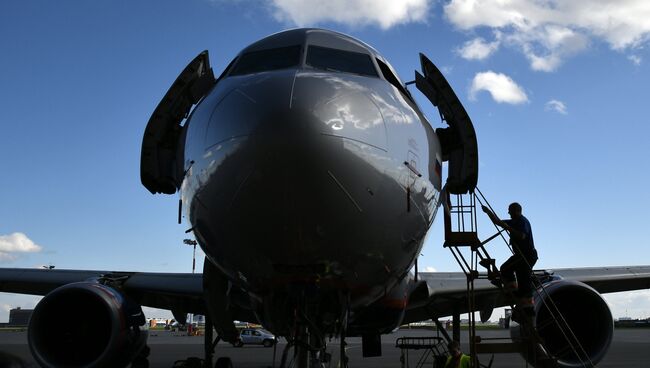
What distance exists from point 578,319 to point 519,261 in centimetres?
286

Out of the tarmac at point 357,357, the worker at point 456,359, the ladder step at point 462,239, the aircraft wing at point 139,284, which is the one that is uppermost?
the ladder step at point 462,239

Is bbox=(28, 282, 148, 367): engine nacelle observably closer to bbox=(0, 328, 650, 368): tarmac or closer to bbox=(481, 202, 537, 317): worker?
bbox=(0, 328, 650, 368): tarmac

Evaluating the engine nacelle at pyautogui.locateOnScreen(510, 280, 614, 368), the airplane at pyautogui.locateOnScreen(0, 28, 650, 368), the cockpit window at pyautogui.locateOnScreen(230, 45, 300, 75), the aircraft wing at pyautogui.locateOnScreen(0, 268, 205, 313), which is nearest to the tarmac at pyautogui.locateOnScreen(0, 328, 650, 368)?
the aircraft wing at pyautogui.locateOnScreen(0, 268, 205, 313)

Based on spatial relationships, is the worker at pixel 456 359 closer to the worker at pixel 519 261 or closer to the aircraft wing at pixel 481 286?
the aircraft wing at pixel 481 286

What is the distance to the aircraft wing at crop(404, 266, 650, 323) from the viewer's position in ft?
32.7

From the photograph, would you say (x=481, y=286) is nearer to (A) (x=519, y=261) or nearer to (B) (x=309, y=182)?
(A) (x=519, y=261)

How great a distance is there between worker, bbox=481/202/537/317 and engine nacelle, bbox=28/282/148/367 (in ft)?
18.1

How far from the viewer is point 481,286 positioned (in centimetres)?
1030

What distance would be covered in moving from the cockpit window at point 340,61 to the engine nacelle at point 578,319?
159 inches

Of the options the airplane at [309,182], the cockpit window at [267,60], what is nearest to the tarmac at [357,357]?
the airplane at [309,182]

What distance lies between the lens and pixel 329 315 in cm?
564

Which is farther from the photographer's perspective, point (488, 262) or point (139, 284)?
point (139, 284)

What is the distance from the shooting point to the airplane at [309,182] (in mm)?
4344

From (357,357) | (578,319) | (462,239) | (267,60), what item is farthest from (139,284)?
(357,357)
